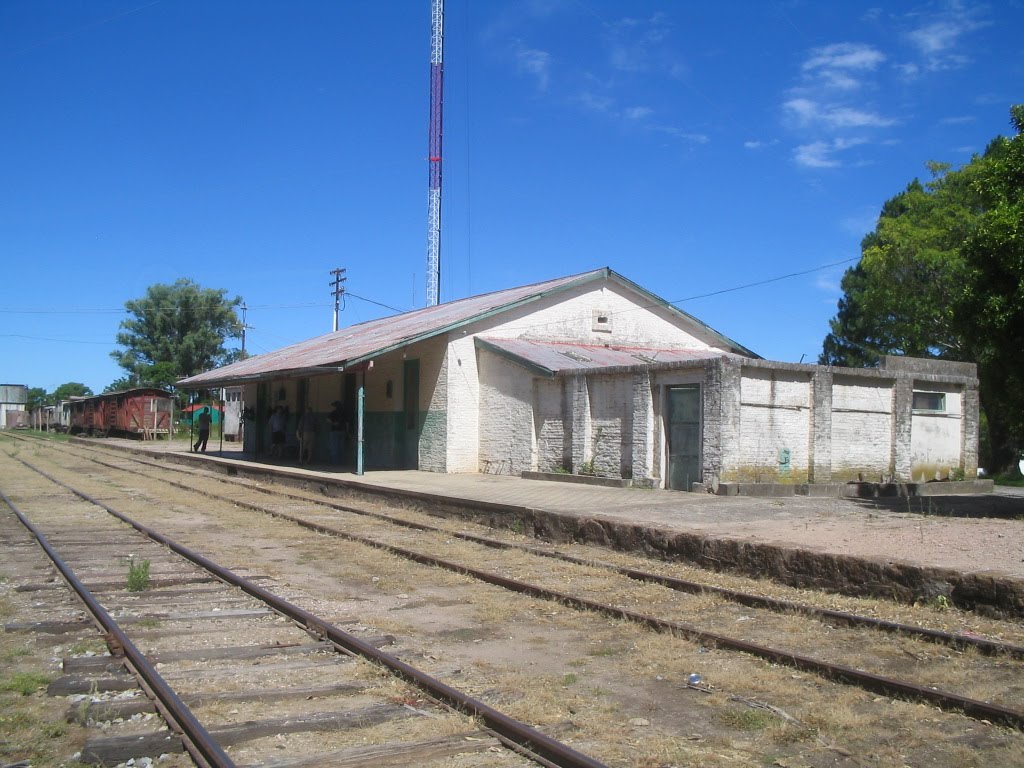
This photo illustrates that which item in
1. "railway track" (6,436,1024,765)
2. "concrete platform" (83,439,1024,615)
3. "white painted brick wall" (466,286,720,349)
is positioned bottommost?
"railway track" (6,436,1024,765)

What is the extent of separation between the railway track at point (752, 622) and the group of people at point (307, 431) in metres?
13.1

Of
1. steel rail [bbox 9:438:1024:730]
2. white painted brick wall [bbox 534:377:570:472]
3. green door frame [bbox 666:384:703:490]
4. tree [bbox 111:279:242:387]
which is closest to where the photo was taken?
steel rail [bbox 9:438:1024:730]

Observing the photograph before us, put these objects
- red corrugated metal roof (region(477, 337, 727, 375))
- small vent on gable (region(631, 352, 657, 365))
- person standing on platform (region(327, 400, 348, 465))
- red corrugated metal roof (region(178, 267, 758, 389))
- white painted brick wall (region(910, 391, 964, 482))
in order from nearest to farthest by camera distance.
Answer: white painted brick wall (region(910, 391, 964, 482)), red corrugated metal roof (region(477, 337, 727, 375)), red corrugated metal roof (region(178, 267, 758, 389)), small vent on gable (region(631, 352, 657, 365)), person standing on platform (region(327, 400, 348, 465))

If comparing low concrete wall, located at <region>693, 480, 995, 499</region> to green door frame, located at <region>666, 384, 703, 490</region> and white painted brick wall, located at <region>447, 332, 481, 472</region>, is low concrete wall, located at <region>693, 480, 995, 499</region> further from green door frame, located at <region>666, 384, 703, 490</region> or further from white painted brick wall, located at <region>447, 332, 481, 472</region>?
white painted brick wall, located at <region>447, 332, 481, 472</region>

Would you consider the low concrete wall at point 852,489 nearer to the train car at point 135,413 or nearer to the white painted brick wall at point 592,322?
the white painted brick wall at point 592,322

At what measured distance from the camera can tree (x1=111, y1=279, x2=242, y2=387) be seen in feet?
241

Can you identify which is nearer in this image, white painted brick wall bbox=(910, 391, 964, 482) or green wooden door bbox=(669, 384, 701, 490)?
green wooden door bbox=(669, 384, 701, 490)

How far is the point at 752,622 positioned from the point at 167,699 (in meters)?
4.86

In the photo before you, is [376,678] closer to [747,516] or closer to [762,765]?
[762,765]

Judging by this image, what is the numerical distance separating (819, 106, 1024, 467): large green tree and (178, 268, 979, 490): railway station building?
2001 millimetres

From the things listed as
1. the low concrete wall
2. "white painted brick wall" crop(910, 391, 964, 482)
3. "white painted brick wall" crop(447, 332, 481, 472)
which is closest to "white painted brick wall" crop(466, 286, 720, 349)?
"white painted brick wall" crop(447, 332, 481, 472)

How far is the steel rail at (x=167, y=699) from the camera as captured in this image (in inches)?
168

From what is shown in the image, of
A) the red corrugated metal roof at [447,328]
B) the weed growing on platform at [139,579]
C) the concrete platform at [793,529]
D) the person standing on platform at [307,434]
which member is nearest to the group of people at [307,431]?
the person standing on platform at [307,434]

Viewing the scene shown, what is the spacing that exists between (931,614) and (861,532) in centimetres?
314
